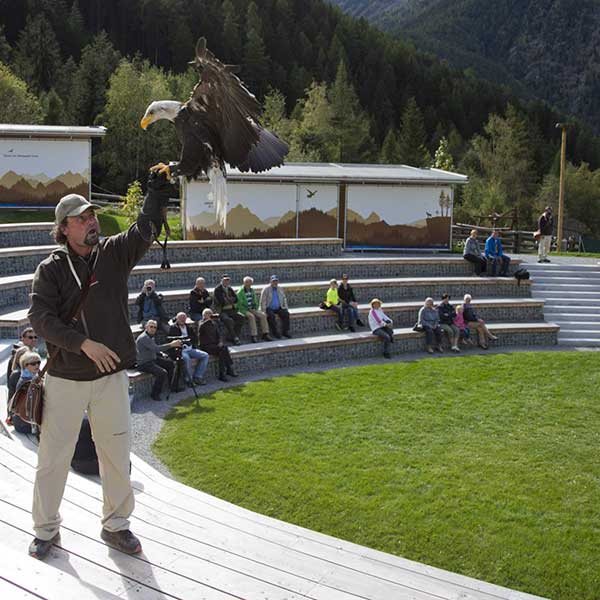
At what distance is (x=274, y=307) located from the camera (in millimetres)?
12773

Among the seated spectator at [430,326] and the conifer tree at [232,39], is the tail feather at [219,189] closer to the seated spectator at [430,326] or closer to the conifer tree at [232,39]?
the seated spectator at [430,326]

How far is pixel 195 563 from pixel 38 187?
1634cm

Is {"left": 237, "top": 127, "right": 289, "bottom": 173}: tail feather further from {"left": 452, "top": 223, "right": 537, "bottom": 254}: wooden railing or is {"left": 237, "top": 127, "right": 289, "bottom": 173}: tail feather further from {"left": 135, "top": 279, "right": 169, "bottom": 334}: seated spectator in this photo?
{"left": 452, "top": 223, "right": 537, "bottom": 254}: wooden railing

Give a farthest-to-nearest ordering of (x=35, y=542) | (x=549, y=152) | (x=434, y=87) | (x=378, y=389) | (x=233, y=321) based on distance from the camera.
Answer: (x=434, y=87), (x=549, y=152), (x=233, y=321), (x=378, y=389), (x=35, y=542)

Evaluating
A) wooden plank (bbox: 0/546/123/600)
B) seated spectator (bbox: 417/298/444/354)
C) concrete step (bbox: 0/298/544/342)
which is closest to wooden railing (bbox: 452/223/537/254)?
concrete step (bbox: 0/298/544/342)

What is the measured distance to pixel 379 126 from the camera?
83125 millimetres

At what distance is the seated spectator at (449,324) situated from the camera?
13.6 m

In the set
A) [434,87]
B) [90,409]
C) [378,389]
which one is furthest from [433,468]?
[434,87]

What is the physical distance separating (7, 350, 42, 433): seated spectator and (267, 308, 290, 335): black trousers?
5.93 m

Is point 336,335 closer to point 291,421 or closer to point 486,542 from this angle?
point 291,421

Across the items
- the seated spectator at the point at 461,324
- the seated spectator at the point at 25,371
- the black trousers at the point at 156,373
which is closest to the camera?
the seated spectator at the point at 25,371

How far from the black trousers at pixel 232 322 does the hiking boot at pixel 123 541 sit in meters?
8.60

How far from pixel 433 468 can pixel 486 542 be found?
1663 millimetres

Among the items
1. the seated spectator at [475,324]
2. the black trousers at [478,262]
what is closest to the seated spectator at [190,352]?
the seated spectator at [475,324]
